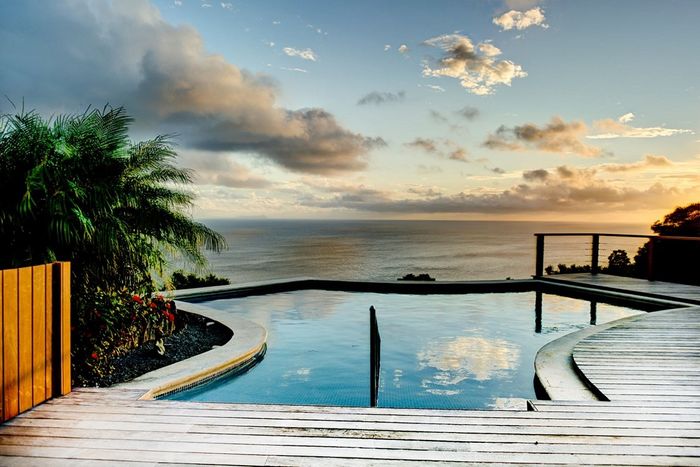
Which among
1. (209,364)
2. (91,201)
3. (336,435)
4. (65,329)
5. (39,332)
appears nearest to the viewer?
(336,435)

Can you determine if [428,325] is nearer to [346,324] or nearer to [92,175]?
[346,324]

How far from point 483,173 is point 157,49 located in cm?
1456

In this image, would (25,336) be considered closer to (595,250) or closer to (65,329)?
(65,329)

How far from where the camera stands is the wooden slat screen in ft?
9.84

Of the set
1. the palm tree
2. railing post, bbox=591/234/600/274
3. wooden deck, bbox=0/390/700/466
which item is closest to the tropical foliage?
the palm tree

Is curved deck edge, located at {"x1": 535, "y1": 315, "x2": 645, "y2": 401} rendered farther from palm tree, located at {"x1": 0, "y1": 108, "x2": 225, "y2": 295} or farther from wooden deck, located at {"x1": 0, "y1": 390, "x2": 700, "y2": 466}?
palm tree, located at {"x1": 0, "y1": 108, "x2": 225, "y2": 295}

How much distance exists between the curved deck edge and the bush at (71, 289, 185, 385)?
14.0 feet

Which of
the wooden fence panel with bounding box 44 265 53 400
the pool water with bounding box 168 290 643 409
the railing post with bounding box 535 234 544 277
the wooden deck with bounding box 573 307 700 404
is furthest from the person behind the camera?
the railing post with bounding box 535 234 544 277

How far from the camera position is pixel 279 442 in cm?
271

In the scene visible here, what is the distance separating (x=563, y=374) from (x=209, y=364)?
12.0 ft

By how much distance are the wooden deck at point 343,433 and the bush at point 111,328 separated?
45.7 inches

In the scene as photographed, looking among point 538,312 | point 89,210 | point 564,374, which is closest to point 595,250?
point 538,312

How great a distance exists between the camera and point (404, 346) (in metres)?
7.07

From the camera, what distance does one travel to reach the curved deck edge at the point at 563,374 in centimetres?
406
